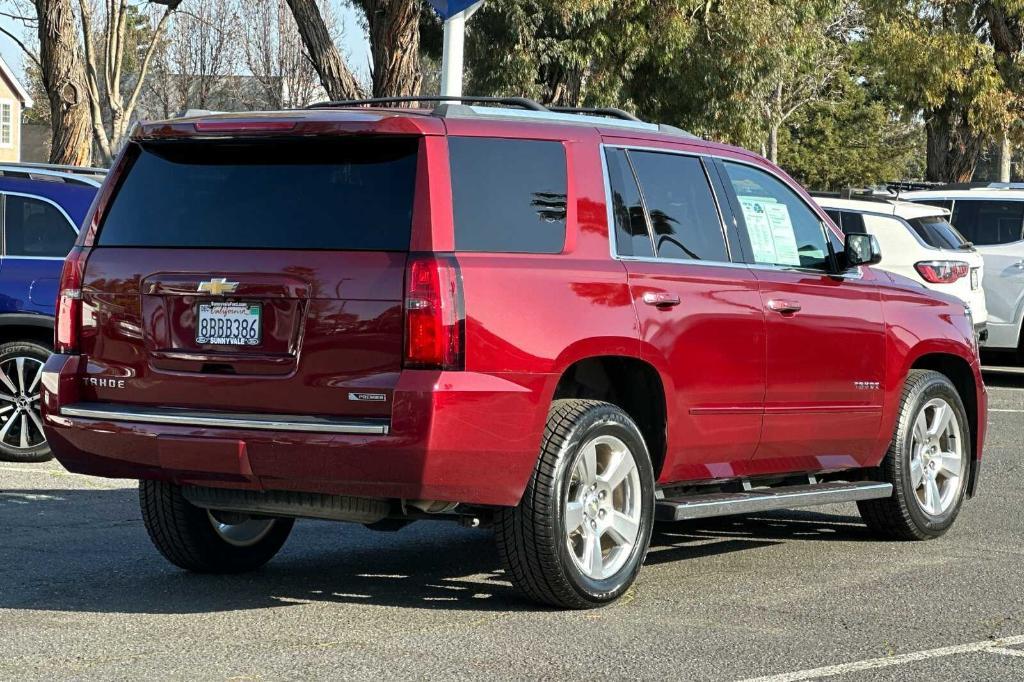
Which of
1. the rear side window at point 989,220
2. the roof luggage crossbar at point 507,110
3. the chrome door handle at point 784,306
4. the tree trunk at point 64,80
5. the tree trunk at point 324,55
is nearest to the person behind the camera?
the roof luggage crossbar at point 507,110

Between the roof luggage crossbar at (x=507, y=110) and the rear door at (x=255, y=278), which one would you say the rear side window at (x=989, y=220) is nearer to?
the roof luggage crossbar at (x=507, y=110)

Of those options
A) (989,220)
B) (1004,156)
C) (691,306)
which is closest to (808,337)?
(691,306)

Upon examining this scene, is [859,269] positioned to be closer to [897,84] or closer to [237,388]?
[237,388]

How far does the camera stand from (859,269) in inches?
324

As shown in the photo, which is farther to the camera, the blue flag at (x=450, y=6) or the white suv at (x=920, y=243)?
the white suv at (x=920, y=243)

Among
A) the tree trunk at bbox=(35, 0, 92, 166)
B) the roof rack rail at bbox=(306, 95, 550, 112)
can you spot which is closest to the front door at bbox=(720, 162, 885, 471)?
the roof rack rail at bbox=(306, 95, 550, 112)

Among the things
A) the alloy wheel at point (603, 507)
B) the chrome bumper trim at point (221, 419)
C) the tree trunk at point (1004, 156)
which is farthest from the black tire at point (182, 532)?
the tree trunk at point (1004, 156)

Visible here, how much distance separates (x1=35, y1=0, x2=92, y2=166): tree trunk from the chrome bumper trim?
14.1m

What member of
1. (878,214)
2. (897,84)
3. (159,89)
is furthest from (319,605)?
(159,89)

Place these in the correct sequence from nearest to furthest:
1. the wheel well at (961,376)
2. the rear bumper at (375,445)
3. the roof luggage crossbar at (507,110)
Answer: the rear bumper at (375,445) → the roof luggage crossbar at (507,110) → the wheel well at (961,376)

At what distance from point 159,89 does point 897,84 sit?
3257 cm

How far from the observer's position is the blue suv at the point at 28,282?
10.9 metres

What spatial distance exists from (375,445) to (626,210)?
63.5 inches

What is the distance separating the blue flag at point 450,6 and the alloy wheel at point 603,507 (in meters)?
4.01
